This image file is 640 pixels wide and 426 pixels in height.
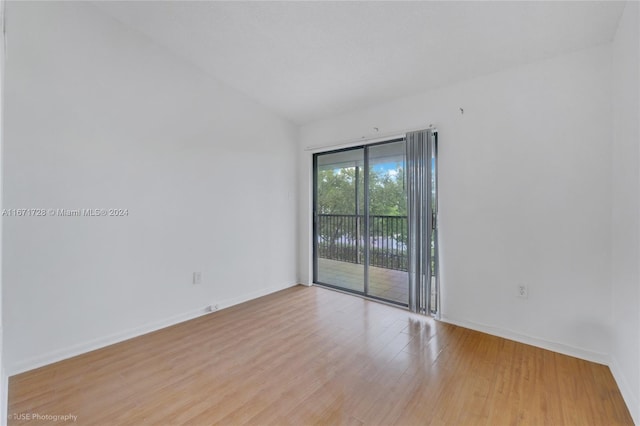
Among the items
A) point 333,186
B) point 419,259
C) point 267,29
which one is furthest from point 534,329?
point 267,29

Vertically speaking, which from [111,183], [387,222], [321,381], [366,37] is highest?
[366,37]

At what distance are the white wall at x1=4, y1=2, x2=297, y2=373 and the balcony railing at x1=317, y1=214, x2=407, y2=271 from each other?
3.65 ft

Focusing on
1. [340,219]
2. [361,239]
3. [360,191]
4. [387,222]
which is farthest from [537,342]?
[340,219]

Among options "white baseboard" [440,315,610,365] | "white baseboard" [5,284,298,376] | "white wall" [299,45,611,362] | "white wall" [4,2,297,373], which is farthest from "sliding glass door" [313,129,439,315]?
"white baseboard" [5,284,298,376]

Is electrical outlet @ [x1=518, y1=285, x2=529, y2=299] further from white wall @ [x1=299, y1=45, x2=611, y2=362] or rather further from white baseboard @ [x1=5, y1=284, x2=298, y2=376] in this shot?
white baseboard @ [x1=5, y1=284, x2=298, y2=376]

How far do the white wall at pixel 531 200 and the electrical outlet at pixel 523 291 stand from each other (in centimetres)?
3

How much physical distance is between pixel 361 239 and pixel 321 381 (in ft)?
6.76

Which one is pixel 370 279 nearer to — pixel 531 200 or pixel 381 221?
pixel 381 221

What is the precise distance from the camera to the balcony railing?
3.51 m

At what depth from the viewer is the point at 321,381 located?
1.90 m

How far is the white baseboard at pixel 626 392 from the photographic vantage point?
155cm

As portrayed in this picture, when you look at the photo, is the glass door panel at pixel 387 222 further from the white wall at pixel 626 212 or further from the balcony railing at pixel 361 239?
the white wall at pixel 626 212

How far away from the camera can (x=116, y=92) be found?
2432mm

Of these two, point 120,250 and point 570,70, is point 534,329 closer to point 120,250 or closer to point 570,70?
point 570,70
